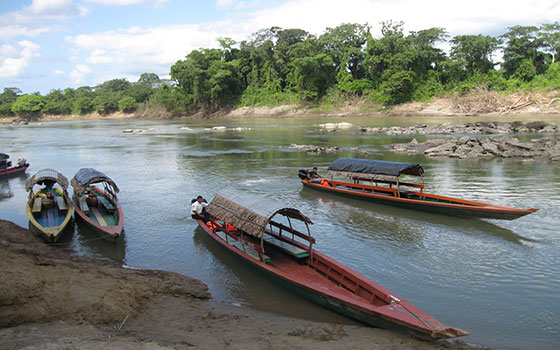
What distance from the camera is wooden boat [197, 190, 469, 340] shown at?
7.20 meters

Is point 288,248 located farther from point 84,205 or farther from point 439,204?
point 84,205

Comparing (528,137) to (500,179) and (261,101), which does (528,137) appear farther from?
(261,101)

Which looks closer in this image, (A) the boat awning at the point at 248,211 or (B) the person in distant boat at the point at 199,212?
(A) the boat awning at the point at 248,211

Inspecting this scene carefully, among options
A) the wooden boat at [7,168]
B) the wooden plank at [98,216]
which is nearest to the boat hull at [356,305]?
the wooden plank at [98,216]

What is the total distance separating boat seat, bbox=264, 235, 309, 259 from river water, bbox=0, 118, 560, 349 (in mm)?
1003

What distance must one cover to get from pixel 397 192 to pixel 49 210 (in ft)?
45.9

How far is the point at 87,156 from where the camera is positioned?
116 ft

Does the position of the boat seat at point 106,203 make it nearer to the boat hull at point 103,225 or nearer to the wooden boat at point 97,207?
the wooden boat at point 97,207

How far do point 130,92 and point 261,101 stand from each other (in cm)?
4847

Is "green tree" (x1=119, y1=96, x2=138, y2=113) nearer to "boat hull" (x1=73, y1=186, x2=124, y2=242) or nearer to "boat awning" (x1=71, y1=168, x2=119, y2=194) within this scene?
"boat awning" (x1=71, y1=168, x2=119, y2=194)

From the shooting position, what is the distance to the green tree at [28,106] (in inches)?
4441

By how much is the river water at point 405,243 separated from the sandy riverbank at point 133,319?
83 cm

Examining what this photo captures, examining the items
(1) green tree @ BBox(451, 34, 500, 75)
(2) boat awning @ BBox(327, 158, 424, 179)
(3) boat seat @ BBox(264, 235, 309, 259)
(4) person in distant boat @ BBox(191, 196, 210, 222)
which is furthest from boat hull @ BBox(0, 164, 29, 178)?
(1) green tree @ BBox(451, 34, 500, 75)

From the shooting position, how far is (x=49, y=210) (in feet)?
49.0
